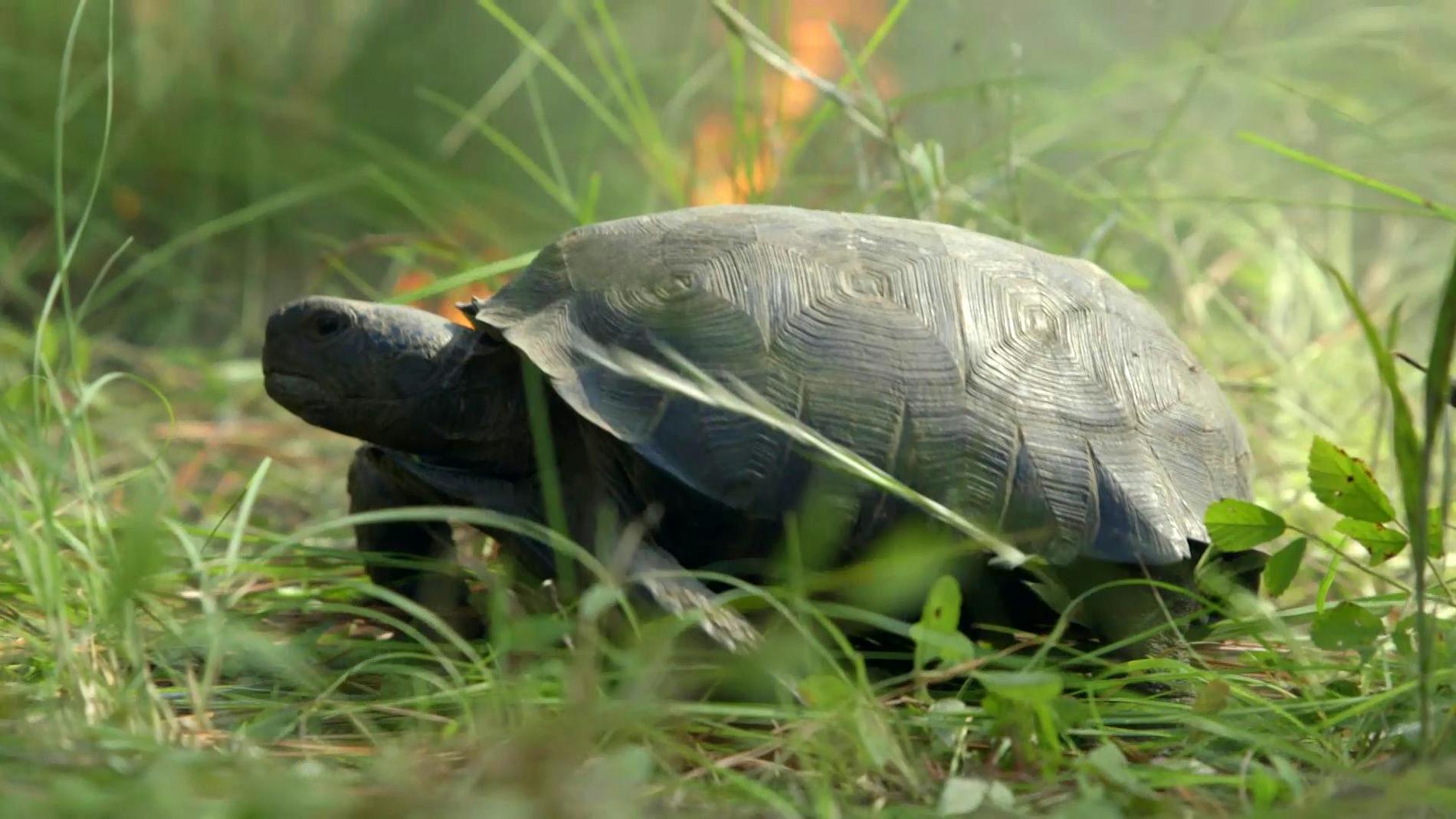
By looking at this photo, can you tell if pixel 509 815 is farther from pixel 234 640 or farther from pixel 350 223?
pixel 350 223

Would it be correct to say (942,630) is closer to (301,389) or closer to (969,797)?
(969,797)

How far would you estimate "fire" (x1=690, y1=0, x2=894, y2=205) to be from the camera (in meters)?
2.86

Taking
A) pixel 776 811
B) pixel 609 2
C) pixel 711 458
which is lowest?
pixel 776 811

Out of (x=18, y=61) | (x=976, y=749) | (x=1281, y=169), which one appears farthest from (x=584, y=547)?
(x=1281, y=169)

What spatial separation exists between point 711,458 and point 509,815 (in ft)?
2.60

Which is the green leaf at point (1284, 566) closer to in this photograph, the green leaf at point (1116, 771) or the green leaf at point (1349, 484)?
the green leaf at point (1349, 484)

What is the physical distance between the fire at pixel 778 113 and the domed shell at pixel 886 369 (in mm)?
919

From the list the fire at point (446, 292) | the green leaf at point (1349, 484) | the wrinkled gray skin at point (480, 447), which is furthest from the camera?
the fire at point (446, 292)

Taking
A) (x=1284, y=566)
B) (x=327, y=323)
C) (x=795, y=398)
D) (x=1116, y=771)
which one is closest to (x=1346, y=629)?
(x=1284, y=566)

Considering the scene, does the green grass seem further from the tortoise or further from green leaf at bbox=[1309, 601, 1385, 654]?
the tortoise

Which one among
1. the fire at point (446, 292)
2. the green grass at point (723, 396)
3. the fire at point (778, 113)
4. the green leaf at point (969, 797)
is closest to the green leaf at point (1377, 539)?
the green grass at point (723, 396)

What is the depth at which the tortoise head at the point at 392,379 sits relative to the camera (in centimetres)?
177

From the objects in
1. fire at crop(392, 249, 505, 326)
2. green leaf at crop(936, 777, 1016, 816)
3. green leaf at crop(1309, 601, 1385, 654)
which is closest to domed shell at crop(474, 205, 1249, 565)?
green leaf at crop(1309, 601, 1385, 654)

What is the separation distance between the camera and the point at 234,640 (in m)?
1.33
